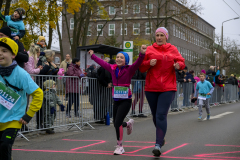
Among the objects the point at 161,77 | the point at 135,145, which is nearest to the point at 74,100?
the point at 135,145

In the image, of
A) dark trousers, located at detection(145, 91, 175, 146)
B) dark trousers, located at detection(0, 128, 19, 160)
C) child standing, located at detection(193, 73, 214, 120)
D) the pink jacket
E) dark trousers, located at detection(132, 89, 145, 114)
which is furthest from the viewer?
dark trousers, located at detection(132, 89, 145, 114)

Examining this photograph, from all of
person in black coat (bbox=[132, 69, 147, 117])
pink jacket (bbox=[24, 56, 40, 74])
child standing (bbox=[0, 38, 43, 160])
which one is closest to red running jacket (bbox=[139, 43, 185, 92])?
child standing (bbox=[0, 38, 43, 160])

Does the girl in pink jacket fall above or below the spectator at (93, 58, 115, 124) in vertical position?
above

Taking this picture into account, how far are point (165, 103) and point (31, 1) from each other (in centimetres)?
1656

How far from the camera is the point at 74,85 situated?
9602 millimetres

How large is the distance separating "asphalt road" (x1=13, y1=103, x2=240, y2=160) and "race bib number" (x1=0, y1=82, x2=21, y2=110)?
6.87 feet

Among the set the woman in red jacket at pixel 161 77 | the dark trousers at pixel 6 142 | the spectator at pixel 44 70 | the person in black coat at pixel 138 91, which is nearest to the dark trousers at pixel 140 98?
the person in black coat at pixel 138 91

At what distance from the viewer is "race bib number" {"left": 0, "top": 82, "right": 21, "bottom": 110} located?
3.92 m

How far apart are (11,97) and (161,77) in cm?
268

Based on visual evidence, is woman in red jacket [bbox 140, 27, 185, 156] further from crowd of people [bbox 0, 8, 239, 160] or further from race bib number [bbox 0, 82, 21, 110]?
race bib number [bbox 0, 82, 21, 110]

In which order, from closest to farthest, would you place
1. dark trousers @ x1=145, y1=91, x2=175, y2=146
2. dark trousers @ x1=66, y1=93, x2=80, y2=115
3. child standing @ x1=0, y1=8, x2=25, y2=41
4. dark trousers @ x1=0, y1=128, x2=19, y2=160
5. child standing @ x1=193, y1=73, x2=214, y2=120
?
1. dark trousers @ x1=0, y1=128, x2=19, y2=160
2. dark trousers @ x1=145, y1=91, x2=175, y2=146
3. child standing @ x1=0, y1=8, x2=25, y2=41
4. dark trousers @ x1=66, y1=93, x2=80, y2=115
5. child standing @ x1=193, y1=73, x2=214, y2=120

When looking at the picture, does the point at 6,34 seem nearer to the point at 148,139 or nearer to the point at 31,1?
the point at 148,139

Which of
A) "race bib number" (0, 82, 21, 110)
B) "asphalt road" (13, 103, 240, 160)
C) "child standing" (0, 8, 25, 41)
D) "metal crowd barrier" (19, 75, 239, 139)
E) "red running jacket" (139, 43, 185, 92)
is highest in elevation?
"child standing" (0, 8, 25, 41)

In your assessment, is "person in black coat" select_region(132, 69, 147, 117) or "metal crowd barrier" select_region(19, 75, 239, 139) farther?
"person in black coat" select_region(132, 69, 147, 117)
